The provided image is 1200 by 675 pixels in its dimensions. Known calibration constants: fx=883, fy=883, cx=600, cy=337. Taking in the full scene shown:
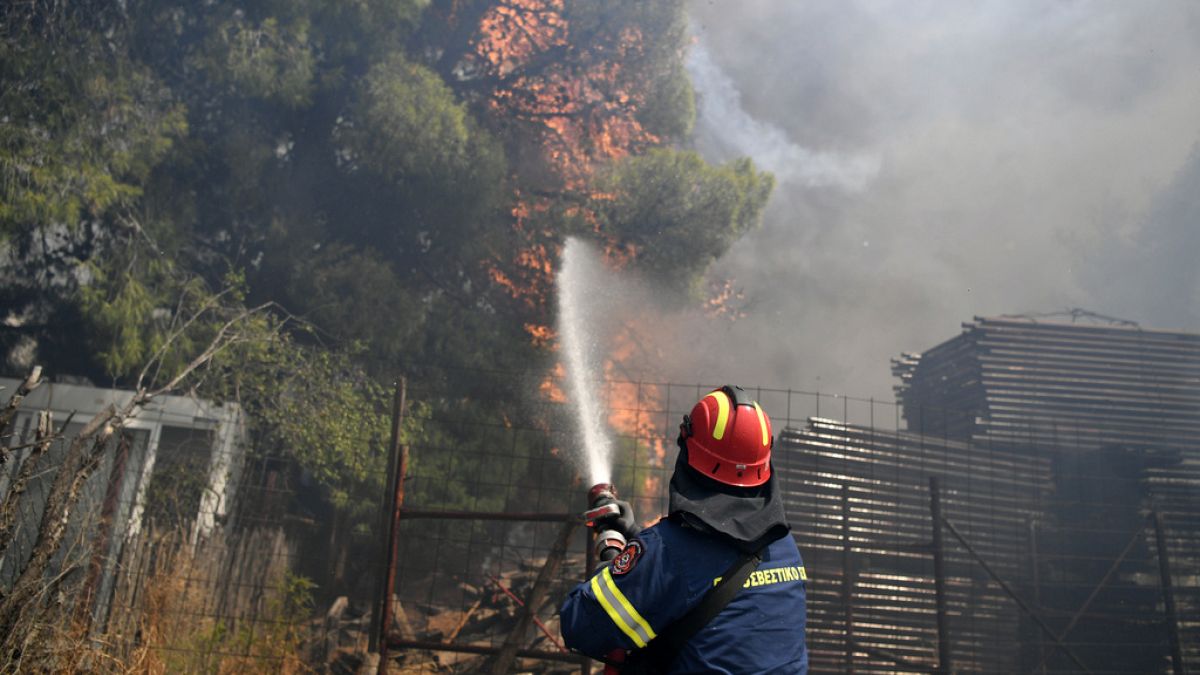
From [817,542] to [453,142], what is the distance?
798 centimetres

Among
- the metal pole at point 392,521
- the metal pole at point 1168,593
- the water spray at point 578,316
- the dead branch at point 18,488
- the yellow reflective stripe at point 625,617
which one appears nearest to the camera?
the yellow reflective stripe at point 625,617

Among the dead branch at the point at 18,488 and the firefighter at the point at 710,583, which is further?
the dead branch at the point at 18,488

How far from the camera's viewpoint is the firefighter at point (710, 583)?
2.51 m

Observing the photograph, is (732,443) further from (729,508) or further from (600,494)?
(600,494)

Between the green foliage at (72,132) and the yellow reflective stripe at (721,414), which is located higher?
the green foliage at (72,132)

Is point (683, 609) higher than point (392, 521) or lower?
lower

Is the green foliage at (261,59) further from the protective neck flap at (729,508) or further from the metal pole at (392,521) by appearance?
the protective neck flap at (729,508)

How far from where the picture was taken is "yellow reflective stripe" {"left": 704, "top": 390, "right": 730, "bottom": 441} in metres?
2.72

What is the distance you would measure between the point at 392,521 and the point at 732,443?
392 cm

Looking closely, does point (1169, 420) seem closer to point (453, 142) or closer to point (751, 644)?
point (453, 142)

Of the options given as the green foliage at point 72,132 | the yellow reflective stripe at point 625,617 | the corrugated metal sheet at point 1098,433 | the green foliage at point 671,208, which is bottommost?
the yellow reflective stripe at point 625,617

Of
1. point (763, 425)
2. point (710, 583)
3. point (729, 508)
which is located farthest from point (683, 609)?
point (763, 425)

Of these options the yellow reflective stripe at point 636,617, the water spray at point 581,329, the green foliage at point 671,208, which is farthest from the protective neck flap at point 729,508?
the green foliage at point 671,208

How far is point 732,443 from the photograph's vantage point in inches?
107
